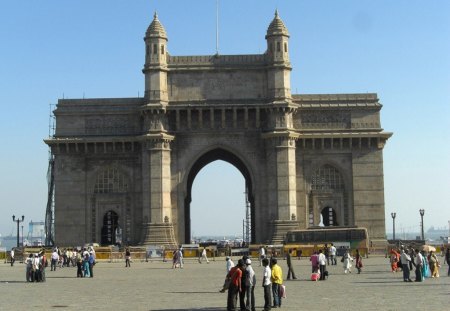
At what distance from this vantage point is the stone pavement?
83.8ft

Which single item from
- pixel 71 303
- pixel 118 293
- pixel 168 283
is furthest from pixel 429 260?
pixel 71 303

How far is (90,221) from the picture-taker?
70.4m

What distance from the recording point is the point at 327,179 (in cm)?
7100

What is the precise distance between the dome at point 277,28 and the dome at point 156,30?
9.18m

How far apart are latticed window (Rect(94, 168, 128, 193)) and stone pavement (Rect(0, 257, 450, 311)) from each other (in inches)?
1112

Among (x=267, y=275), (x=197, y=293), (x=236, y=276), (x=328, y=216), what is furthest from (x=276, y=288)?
(x=328, y=216)

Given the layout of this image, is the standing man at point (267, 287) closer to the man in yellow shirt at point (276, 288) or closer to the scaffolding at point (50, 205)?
the man in yellow shirt at point (276, 288)

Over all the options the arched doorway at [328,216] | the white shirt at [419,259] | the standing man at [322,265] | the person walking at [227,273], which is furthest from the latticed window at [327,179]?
the person walking at [227,273]

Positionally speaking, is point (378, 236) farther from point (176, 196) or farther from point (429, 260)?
point (429, 260)

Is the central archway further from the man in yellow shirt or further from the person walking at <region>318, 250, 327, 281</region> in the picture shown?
the man in yellow shirt

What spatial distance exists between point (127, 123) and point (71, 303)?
44.5 m

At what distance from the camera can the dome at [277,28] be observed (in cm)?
6944

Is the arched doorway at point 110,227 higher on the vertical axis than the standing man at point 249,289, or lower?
higher

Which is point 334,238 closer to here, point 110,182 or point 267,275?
point 110,182
